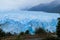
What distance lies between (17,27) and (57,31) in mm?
2631

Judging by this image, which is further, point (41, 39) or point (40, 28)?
point (40, 28)

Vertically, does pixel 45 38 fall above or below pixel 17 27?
below

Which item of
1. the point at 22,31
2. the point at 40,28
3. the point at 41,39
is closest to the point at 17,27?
the point at 22,31

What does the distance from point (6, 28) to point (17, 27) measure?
2.20 ft

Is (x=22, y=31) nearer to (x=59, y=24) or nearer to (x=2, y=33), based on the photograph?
(x=2, y=33)

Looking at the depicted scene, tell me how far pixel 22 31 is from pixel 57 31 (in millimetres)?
2334

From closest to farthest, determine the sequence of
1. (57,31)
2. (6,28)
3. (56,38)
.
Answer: (56,38), (57,31), (6,28)

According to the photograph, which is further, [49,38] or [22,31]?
[22,31]

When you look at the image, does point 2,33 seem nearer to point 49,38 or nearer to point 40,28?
point 40,28

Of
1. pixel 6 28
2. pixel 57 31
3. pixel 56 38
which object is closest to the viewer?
pixel 56 38

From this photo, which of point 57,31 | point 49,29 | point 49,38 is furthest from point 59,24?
point 49,29

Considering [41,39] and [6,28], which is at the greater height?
[6,28]

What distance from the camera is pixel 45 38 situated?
890 cm

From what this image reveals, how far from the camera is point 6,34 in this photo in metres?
10.6
